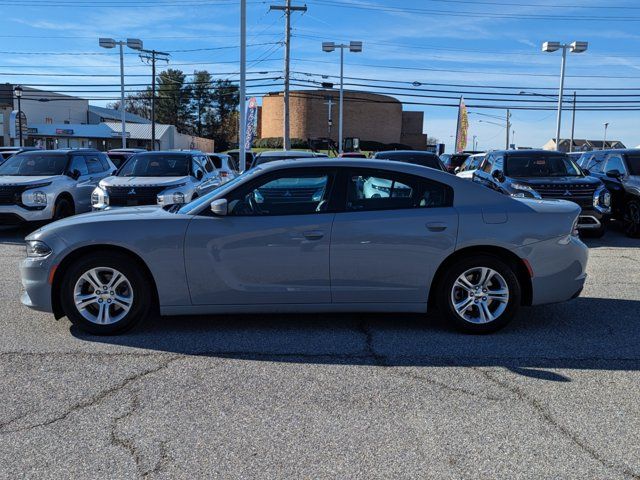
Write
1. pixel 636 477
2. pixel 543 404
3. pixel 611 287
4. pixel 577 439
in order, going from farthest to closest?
pixel 611 287 → pixel 543 404 → pixel 577 439 → pixel 636 477

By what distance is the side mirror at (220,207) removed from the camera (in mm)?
5094

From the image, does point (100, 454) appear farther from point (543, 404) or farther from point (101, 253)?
point (543, 404)

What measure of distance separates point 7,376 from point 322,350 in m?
2.39

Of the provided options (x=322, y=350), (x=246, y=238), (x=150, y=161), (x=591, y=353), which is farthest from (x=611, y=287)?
(x=150, y=161)

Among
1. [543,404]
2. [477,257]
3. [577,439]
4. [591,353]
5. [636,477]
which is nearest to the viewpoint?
[636,477]

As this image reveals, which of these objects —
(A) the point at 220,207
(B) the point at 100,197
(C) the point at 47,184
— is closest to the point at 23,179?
(C) the point at 47,184

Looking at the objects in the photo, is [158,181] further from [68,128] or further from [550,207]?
[68,128]

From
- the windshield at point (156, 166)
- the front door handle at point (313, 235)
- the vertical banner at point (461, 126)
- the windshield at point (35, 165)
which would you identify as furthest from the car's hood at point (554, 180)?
the vertical banner at point (461, 126)

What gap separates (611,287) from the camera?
7426 mm

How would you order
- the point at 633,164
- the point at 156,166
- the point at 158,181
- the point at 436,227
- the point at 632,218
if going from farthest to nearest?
the point at 633,164, the point at 156,166, the point at 632,218, the point at 158,181, the point at 436,227

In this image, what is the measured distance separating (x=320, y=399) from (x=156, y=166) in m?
9.61

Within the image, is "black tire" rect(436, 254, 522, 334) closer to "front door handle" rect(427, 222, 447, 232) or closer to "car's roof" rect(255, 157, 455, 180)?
"front door handle" rect(427, 222, 447, 232)

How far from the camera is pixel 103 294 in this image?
17.0 ft

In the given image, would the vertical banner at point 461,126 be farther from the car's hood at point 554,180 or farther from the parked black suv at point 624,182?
the car's hood at point 554,180
